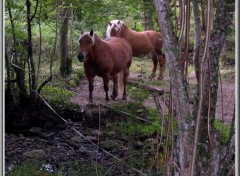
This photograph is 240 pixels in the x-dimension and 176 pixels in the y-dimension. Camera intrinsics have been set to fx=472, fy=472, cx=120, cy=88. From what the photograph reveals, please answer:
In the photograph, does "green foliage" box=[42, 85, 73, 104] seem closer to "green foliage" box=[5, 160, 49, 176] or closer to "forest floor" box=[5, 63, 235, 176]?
"forest floor" box=[5, 63, 235, 176]

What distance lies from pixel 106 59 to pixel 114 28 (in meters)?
0.55

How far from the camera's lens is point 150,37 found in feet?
20.5

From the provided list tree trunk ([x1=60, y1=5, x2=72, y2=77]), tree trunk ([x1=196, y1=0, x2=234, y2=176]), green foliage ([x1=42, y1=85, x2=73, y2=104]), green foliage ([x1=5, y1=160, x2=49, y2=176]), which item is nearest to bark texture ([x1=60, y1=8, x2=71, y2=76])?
tree trunk ([x1=60, y1=5, x2=72, y2=77])

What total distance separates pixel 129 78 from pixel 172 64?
3.69m

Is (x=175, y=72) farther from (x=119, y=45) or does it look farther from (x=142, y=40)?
(x=142, y=40)

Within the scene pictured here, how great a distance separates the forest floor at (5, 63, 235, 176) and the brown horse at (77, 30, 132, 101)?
305 mm

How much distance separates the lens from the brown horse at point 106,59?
4863 millimetres

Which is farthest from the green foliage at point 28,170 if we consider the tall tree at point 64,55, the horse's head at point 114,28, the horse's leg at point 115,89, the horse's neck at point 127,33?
the horse's neck at point 127,33

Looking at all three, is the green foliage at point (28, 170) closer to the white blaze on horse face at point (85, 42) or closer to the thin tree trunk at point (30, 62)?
the thin tree trunk at point (30, 62)

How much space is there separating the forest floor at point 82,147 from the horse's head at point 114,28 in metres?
0.92

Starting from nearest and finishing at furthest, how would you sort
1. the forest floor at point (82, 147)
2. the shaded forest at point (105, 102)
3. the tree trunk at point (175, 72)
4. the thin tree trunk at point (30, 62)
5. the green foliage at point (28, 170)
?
the tree trunk at point (175, 72)
the shaded forest at point (105, 102)
the green foliage at point (28, 170)
the forest floor at point (82, 147)
the thin tree trunk at point (30, 62)

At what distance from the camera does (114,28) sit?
18.6 feet

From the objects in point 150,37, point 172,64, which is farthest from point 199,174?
point 150,37

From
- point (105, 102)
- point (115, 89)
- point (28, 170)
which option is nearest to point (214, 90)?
point (28, 170)
